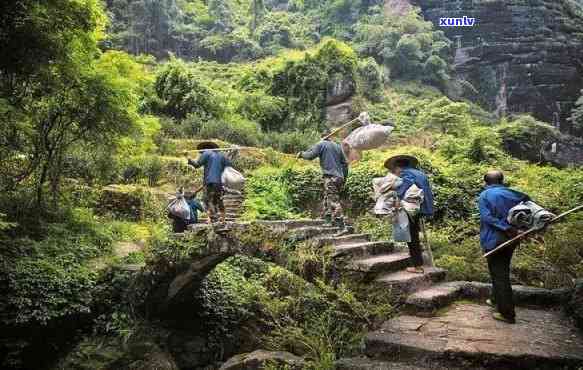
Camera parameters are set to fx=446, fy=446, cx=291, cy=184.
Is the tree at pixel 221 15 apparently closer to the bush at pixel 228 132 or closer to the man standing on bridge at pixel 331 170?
the bush at pixel 228 132

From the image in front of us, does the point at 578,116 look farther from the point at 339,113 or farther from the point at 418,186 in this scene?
the point at 418,186

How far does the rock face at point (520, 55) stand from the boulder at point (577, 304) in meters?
A: 25.3

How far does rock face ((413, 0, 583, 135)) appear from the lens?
28234 millimetres

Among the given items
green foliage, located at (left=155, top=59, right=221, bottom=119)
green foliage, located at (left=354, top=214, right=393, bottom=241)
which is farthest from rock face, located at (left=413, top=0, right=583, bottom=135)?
green foliage, located at (left=354, top=214, right=393, bottom=241)

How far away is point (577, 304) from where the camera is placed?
5.60 meters

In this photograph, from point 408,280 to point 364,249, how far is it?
0.96 m

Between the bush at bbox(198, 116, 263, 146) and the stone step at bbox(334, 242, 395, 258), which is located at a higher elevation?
the bush at bbox(198, 116, 263, 146)

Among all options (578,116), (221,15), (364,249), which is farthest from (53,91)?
(221,15)

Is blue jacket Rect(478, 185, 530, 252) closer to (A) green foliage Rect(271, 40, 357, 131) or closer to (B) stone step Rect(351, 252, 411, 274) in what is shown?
(B) stone step Rect(351, 252, 411, 274)

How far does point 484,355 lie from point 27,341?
26.9 ft

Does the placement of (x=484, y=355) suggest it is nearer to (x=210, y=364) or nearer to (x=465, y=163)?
(x=210, y=364)

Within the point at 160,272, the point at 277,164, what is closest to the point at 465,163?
the point at 277,164

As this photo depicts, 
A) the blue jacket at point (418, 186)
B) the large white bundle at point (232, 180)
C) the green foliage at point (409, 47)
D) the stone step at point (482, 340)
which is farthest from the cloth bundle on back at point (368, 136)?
the green foliage at point (409, 47)

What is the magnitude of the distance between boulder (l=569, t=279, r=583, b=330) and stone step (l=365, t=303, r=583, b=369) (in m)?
0.13
